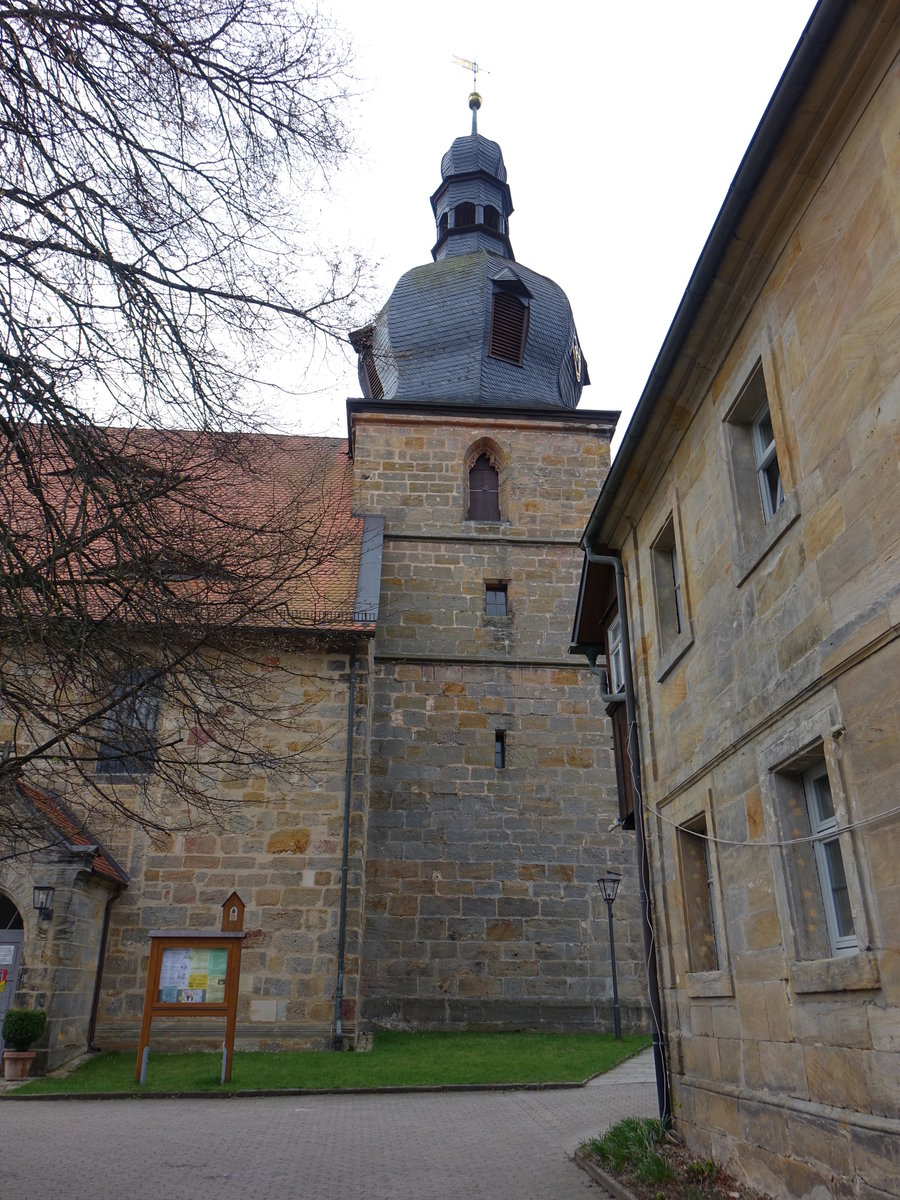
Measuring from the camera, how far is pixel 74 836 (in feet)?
43.0

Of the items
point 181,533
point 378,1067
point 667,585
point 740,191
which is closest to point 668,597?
point 667,585

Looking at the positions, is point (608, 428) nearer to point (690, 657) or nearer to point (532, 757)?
point (532, 757)

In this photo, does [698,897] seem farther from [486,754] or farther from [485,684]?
[485,684]

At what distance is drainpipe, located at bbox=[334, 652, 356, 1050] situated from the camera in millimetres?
13345

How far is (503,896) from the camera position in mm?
15727

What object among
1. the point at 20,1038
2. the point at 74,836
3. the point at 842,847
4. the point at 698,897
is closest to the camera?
the point at 842,847

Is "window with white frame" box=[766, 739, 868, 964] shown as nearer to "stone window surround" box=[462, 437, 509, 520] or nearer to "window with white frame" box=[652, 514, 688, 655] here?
"window with white frame" box=[652, 514, 688, 655]

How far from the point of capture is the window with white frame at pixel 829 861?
5316 mm

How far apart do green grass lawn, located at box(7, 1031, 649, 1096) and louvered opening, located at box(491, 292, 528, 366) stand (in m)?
13.5

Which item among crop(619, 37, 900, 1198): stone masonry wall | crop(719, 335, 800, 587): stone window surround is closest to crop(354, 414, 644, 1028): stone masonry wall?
crop(619, 37, 900, 1198): stone masonry wall

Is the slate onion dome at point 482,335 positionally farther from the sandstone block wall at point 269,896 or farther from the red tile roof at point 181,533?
the red tile roof at point 181,533

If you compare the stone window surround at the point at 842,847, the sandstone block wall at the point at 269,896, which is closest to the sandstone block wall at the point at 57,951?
the sandstone block wall at the point at 269,896

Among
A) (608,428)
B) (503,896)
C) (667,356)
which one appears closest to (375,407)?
(608,428)

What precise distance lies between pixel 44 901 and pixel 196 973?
215 cm
